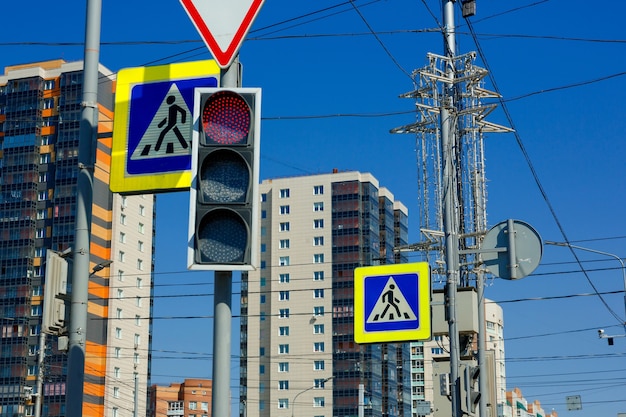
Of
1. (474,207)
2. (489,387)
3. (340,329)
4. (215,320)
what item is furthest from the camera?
(340,329)

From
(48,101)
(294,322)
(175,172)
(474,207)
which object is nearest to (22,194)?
(48,101)

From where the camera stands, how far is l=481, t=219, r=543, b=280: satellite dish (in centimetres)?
1413

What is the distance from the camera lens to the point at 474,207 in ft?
106

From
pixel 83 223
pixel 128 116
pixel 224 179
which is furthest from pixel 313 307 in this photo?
pixel 224 179

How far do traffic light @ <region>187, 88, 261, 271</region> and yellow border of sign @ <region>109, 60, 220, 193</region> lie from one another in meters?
1.72

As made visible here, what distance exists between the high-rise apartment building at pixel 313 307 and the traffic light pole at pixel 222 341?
11093 cm

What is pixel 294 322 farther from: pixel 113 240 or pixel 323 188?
pixel 113 240

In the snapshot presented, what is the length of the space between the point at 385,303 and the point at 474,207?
49.2 ft

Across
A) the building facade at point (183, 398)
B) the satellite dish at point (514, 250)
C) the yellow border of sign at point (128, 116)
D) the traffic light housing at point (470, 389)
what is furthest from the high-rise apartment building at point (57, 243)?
the yellow border of sign at point (128, 116)

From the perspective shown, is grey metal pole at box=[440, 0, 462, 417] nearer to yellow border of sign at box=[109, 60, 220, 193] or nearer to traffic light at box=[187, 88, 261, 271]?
yellow border of sign at box=[109, 60, 220, 193]

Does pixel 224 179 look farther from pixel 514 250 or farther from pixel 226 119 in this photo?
pixel 514 250

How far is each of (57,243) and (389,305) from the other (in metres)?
85.9

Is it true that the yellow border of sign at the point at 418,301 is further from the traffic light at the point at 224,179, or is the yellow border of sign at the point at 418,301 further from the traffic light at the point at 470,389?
the traffic light at the point at 224,179

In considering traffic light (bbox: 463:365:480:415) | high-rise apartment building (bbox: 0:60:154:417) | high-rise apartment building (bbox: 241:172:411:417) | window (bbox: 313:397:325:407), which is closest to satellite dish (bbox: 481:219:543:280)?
traffic light (bbox: 463:365:480:415)
